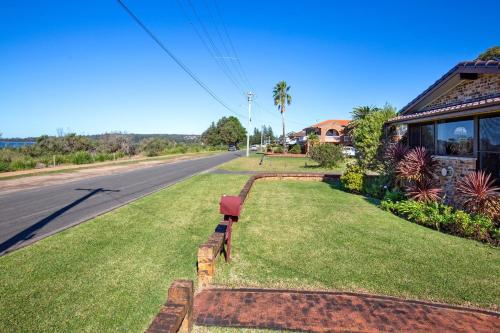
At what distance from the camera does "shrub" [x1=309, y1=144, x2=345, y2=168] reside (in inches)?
989

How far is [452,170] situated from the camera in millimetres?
9836

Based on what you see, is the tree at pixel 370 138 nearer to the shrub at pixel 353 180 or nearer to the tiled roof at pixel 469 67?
the shrub at pixel 353 180

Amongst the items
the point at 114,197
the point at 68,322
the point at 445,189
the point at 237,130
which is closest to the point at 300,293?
the point at 68,322

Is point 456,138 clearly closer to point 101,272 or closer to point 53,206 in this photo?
point 101,272

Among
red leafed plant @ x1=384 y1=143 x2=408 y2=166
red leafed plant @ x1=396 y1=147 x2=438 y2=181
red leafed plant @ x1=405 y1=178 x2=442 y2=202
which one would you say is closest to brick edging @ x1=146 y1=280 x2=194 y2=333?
red leafed plant @ x1=405 y1=178 x2=442 y2=202

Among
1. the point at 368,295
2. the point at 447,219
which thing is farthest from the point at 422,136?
the point at 368,295

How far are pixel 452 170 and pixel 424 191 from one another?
3.92 ft

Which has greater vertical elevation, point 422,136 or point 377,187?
point 422,136

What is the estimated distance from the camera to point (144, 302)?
429 centimetres

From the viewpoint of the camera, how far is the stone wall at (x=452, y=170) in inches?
358

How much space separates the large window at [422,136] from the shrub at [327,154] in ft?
39.7

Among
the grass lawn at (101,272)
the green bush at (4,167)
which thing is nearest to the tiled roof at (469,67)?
the grass lawn at (101,272)

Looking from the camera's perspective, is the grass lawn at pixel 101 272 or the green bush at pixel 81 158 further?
the green bush at pixel 81 158

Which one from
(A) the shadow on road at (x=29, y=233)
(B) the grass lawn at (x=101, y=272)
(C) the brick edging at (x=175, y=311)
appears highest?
(C) the brick edging at (x=175, y=311)
